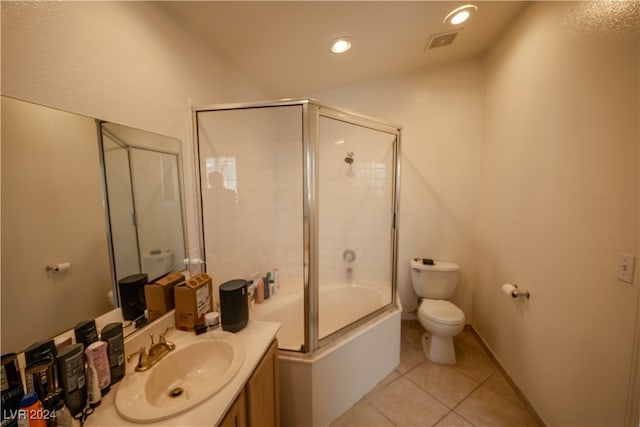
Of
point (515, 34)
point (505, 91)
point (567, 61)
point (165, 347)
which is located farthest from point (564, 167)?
point (165, 347)

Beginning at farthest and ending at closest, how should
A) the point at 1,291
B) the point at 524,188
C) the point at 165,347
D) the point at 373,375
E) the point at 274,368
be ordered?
1. the point at 373,375
2. the point at 524,188
3. the point at 274,368
4. the point at 165,347
5. the point at 1,291

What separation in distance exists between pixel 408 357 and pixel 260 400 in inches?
62.4

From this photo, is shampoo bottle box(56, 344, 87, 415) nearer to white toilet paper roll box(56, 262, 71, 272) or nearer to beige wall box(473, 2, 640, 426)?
white toilet paper roll box(56, 262, 71, 272)

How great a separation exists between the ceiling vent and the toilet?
6.42ft

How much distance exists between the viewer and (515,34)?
1823mm

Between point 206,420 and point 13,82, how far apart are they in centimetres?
121

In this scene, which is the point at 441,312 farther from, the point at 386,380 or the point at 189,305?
the point at 189,305

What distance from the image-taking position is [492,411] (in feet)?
5.39

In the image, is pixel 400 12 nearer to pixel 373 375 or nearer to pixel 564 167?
pixel 564 167

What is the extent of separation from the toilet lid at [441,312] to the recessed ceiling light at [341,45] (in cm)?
228

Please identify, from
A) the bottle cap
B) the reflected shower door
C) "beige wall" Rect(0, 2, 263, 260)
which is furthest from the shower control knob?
the bottle cap

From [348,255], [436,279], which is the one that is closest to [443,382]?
[436,279]

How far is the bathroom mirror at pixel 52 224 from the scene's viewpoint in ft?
2.38

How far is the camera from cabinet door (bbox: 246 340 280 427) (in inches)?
40.5
